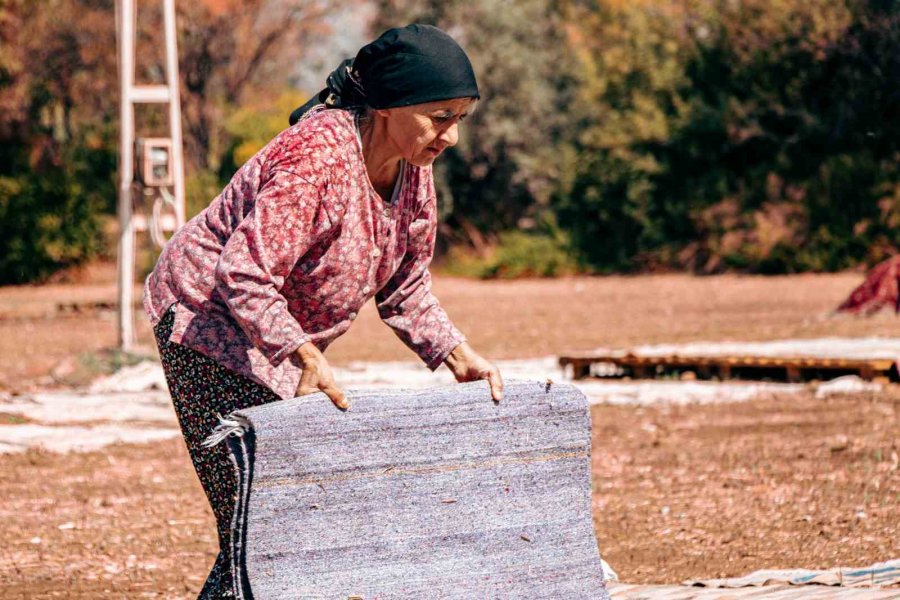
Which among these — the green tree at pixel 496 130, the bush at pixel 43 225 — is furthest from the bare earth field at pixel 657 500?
the green tree at pixel 496 130

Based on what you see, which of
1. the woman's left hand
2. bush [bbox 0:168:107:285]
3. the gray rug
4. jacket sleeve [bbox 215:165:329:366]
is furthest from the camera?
bush [bbox 0:168:107:285]

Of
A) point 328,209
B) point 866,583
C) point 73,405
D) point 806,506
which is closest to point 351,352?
point 73,405

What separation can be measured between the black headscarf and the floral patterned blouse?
4.7 inches

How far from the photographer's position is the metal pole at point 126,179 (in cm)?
1270

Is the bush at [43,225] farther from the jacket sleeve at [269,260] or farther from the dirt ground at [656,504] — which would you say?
the jacket sleeve at [269,260]

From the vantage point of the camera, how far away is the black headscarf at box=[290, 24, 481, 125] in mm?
3053

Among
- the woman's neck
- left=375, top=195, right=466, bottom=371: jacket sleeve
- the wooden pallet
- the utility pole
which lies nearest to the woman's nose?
the woman's neck

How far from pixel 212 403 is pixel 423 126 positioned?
31.0 inches

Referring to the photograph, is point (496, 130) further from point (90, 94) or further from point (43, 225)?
point (43, 225)

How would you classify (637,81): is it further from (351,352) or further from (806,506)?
(806,506)

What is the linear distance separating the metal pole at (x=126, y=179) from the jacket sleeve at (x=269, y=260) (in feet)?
32.2

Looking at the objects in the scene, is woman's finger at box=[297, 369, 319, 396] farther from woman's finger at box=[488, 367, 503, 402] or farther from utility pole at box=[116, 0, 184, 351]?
utility pole at box=[116, 0, 184, 351]

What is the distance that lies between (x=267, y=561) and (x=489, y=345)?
11.1 metres

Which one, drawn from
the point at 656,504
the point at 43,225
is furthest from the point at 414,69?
the point at 43,225
